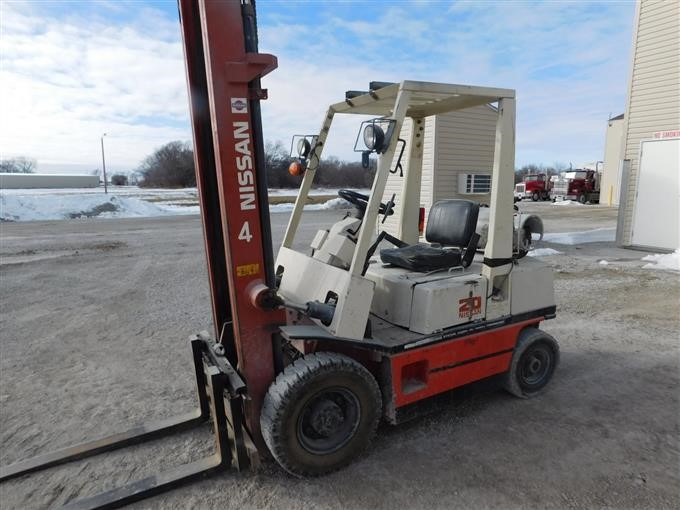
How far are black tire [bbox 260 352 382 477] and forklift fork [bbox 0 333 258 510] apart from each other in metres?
0.23

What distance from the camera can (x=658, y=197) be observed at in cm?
1157

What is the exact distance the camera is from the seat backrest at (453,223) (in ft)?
13.1

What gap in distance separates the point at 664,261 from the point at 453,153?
549cm

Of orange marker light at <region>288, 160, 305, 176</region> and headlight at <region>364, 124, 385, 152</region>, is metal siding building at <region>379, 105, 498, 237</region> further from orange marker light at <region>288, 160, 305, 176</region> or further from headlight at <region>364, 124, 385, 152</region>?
headlight at <region>364, 124, 385, 152</region>

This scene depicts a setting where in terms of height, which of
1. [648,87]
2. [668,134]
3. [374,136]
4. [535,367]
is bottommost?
[535,367]

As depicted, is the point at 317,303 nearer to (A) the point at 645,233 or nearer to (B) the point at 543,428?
(B) the point at 543,428

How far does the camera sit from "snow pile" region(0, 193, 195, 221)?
2338 cm

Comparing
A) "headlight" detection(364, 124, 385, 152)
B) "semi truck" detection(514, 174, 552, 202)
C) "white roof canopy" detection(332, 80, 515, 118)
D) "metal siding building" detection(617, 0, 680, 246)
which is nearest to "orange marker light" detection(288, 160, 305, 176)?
"white roof canopy" detection(332, 80, 515, 118)

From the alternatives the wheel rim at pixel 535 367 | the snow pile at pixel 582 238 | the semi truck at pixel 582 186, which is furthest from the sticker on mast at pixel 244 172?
the semi truck at pixel 582 186

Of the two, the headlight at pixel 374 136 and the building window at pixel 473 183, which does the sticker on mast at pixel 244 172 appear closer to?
the headlight at pixel 374 136

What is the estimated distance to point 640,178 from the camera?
1193 cm

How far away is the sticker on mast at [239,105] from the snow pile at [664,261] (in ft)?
33.2

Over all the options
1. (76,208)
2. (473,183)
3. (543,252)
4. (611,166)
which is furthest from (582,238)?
(76,208)

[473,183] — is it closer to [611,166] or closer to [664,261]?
[664,261]
